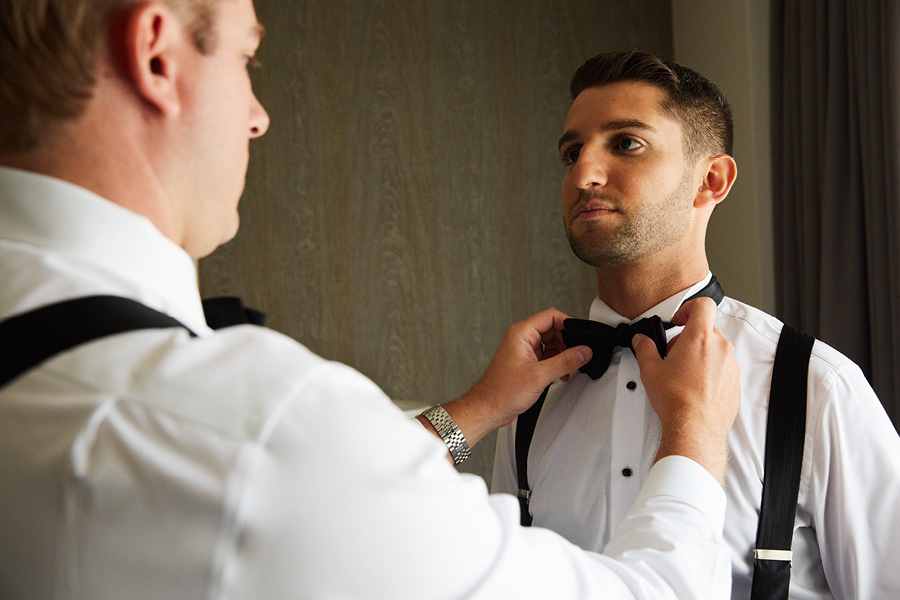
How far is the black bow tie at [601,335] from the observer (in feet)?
4.67

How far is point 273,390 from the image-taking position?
0.52 meters

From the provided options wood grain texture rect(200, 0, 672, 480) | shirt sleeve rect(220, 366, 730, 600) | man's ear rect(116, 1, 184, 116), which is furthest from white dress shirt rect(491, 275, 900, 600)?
wood grain texture rect(200, 0, 672, 480)

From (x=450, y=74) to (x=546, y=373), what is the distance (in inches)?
102

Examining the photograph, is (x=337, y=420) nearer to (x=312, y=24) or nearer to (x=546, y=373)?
(x=546, y=373)

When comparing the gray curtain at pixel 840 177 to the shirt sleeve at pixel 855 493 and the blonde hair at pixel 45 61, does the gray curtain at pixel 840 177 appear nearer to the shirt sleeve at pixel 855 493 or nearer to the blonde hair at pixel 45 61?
the shirt sleeve at pixel 855 493

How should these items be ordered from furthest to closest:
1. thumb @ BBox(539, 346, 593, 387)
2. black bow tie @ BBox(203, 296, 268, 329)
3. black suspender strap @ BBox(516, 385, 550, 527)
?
black suspender strap @ BBox(516, 385, 550, 527) < thumb @ BBox(539, 346, 593, 387) < black bow tie @ BBox(203, 296, 268, 329)

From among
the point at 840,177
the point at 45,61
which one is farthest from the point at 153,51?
the point at 840,177

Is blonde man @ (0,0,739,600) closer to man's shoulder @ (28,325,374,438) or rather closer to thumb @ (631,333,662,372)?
man's shoulder @ (28,325,374,438)

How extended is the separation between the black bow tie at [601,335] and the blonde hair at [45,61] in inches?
39.3

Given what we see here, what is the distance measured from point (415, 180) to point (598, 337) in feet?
7.72

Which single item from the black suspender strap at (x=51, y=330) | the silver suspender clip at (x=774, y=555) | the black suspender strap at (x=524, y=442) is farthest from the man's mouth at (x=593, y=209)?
the black suspender strap at (x=51, y=330)

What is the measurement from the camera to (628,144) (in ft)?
4.93

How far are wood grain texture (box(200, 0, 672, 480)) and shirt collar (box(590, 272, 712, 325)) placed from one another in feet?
6.91

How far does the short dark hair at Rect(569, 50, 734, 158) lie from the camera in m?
1.54
